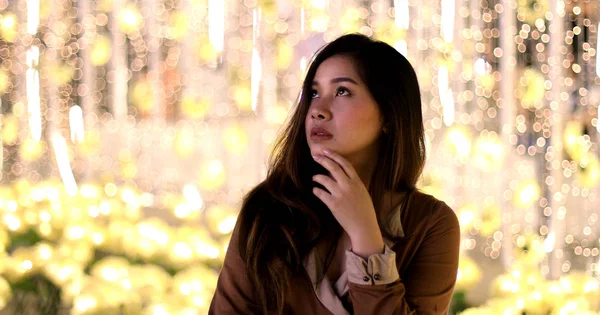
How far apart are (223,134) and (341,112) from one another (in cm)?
234

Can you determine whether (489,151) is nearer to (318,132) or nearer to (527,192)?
(527,192)

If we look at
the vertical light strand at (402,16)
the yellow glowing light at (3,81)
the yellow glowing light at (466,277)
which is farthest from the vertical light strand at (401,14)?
the yellow glowing light at (3,81)

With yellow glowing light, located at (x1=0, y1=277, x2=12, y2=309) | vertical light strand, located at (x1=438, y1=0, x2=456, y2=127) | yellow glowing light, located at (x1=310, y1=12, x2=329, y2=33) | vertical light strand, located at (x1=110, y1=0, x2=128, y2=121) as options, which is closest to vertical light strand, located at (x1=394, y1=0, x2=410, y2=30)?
vertical light strand, located at (x1=438, y1=0, x2=456, y2=127)

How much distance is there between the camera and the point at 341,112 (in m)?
1.06

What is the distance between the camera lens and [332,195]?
39.4 inches

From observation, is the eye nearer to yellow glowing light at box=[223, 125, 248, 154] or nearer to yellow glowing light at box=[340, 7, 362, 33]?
yellow glowing light at box=[340, 7, 362, 33]

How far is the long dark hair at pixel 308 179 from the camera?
3.40 feet

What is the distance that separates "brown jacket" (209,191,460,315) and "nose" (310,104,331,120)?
177mm

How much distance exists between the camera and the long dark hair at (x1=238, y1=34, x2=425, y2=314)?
1.04 meters

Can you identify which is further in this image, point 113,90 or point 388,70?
point 113,90

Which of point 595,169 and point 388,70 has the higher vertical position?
point 388,70

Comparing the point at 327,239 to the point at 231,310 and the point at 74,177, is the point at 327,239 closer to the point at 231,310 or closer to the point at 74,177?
the point at 231,310

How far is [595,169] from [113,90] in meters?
2.27

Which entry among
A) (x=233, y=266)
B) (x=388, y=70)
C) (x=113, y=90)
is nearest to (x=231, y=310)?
(x=233, y=266)
